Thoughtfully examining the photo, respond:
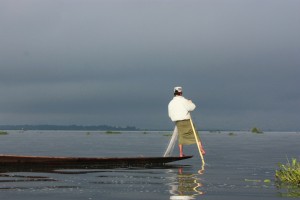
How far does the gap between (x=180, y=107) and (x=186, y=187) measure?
951 cm

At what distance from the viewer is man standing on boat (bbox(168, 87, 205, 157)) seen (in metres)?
23.8

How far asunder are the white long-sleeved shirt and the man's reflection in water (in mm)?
5752

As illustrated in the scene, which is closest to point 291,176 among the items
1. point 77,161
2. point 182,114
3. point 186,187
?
point 186,187

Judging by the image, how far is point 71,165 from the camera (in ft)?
69.1

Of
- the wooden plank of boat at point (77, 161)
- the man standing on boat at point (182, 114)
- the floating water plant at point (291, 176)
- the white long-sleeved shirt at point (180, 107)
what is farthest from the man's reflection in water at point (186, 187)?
the white long-sleeved shirt at point (180, 107)

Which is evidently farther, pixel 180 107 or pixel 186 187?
pixel 180 107

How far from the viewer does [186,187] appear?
14.5 metres

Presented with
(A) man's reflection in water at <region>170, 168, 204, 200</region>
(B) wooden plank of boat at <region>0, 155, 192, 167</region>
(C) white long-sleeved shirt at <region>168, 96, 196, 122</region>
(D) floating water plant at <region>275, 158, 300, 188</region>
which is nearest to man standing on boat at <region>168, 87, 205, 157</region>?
(C) white long-sleeved shirt at <region>168, 96, 196, 122</region>

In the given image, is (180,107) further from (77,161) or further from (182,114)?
(77,161)

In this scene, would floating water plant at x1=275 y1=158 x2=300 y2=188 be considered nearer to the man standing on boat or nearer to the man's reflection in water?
the man's reflection in water

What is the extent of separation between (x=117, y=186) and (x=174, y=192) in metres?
2.42

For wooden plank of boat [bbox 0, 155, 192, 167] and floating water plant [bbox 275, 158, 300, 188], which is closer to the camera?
floating water plant [bbox 275, 158, 300, 188]

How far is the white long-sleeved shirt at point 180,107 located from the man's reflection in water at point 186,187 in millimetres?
5752

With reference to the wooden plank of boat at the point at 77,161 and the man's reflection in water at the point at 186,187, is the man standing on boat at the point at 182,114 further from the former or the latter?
the man's reflection in water at the point at 186,187
